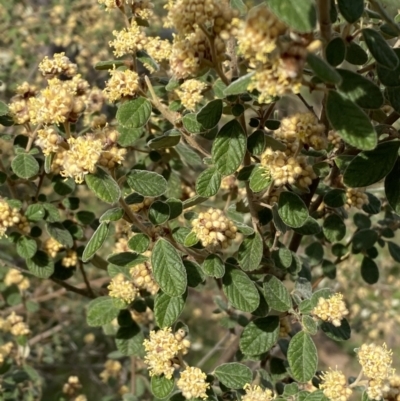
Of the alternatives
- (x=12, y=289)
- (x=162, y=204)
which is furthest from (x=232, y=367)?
(x=12, y=289)

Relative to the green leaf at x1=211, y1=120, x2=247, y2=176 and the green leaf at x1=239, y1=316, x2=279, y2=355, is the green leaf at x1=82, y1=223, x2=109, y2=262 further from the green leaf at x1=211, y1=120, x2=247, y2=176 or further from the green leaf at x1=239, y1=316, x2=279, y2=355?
the green leaf at x1=239, y1=316, x2=279, y2=355

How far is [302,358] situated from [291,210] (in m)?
0.39

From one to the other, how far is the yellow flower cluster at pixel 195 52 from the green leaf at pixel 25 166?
2.01 feet

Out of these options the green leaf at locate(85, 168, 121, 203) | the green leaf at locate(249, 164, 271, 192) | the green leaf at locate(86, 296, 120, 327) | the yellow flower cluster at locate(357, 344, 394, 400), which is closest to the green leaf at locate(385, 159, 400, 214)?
the green leaf at locate(249, 164, 271, 192)

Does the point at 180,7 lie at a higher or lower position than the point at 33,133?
higher

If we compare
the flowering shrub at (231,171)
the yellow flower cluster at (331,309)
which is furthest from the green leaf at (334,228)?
the yellow flower cluster at (331,309)

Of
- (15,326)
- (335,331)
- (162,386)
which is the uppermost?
(162,386)

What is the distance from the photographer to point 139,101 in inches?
52.4

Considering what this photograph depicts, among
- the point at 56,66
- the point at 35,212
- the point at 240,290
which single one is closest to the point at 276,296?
the point at 240,290

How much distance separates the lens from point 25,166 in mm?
1552

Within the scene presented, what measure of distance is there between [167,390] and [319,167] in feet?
2.29

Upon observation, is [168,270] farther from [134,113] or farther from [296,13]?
[296,13]

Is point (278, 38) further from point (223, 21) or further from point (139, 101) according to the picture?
point (139, 101)

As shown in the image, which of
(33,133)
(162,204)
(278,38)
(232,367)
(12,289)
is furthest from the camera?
(12,289)
